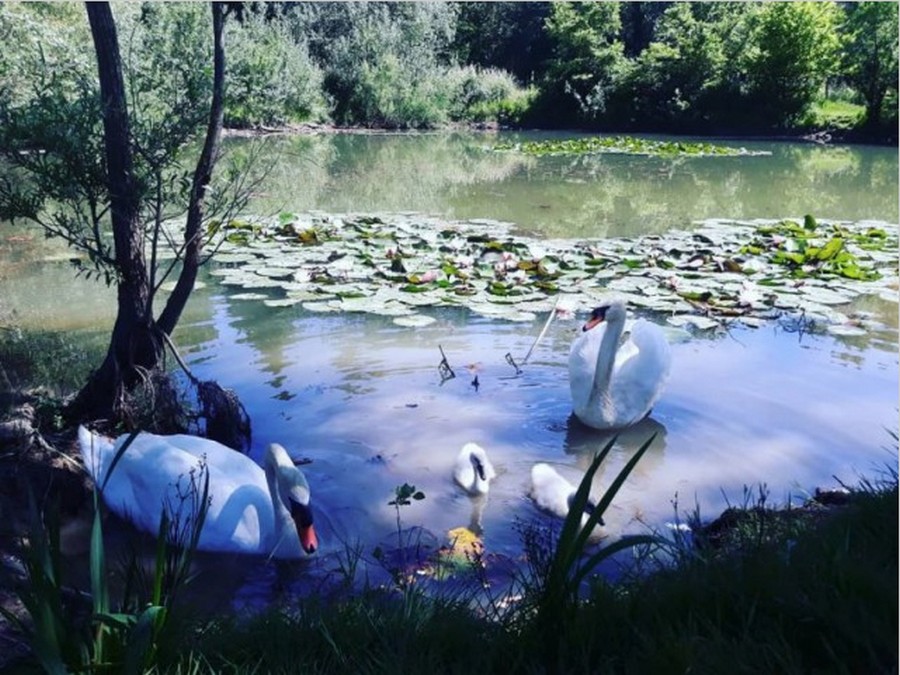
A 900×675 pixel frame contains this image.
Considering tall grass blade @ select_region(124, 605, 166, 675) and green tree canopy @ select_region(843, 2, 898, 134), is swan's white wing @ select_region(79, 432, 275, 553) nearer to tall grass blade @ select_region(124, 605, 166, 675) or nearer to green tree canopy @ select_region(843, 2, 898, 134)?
tall grass blade @ select_region(124, 605, 166, 675)

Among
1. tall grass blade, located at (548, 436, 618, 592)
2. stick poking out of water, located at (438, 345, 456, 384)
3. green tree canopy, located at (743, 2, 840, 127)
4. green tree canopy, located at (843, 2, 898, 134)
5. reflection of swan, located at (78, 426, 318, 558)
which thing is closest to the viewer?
tall grass blade, located at (548, 436, 618, 592)

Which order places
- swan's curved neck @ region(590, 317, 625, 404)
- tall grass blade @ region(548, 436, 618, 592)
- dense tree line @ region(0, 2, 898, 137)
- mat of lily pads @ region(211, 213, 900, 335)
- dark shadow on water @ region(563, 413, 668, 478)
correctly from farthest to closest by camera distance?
1. dense tree line @ region(0, 2, 898, 137)
2. mat of lily pads @ region(211, 213, 900, 335)
3. swan's curved neck @ region(590, 317, 625, 404)
4. dark shadow on water @ region(563, 413, 668, 478)
5. tall grass blade @ region(548, 436, 618, 592)

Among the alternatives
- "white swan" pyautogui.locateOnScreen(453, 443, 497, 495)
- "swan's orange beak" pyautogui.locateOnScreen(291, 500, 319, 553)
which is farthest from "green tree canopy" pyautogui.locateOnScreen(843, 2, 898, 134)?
"swan's orange beak" pyautogui.locateOnScreen(291, 500, 319, 553)

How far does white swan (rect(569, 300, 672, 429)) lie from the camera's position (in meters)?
4.57

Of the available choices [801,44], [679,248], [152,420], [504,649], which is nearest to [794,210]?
[679,248]

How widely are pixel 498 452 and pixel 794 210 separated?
961cm

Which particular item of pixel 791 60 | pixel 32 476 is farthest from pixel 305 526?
pixel 791 60

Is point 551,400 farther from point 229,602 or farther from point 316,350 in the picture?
point 229,602

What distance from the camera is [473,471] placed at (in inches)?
154

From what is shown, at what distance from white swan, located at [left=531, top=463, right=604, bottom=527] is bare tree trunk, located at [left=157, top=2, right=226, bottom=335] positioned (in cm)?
199

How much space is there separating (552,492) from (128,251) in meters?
2.35

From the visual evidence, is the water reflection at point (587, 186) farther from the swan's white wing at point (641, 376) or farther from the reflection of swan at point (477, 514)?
the reflection of swan at point (477, 514)

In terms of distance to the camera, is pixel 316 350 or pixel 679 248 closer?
pixel 316 350

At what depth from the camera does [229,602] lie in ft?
10.2
